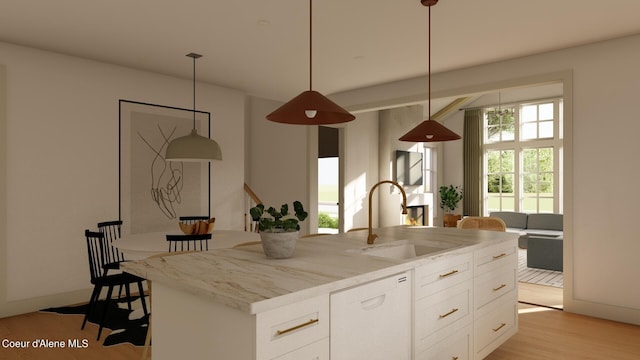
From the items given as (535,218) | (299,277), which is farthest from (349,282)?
(535,218)

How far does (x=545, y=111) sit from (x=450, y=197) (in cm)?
281

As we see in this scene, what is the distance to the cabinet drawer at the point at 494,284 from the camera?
2520mm

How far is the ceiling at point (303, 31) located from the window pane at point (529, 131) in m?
5.54

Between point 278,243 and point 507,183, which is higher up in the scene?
point 507,183

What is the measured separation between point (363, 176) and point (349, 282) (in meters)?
6.81

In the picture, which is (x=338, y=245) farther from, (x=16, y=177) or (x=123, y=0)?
(x=16, y=177)

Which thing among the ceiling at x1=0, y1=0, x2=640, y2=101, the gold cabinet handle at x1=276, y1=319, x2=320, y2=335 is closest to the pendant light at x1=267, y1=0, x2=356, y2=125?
the gold cabinet handle at x1=276, y1=319, x2=320, y2=335

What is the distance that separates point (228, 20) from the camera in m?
3.20

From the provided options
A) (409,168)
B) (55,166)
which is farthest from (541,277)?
(55,166)

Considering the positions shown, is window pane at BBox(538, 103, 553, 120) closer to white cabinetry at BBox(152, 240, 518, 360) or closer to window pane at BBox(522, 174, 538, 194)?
window pane at BBox(522, 174, 538, 194)

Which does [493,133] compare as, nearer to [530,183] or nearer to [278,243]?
[530,183]

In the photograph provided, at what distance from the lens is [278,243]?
1.92 meters

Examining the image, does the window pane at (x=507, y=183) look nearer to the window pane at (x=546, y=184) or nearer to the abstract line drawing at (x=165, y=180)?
the window pane at (x=546, y=184)

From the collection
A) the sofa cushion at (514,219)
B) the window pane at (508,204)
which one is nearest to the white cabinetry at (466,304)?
the sofa cushion at (514,219)
